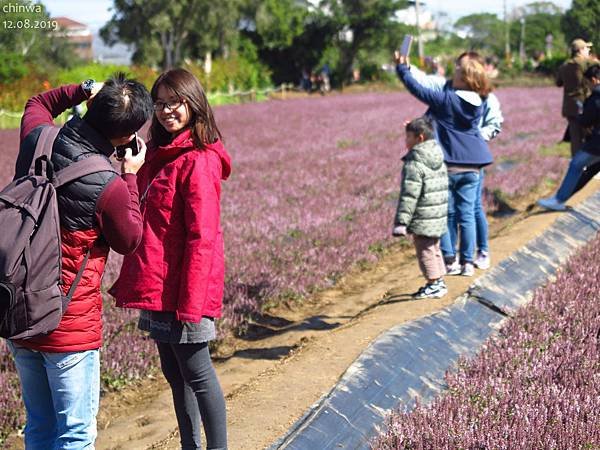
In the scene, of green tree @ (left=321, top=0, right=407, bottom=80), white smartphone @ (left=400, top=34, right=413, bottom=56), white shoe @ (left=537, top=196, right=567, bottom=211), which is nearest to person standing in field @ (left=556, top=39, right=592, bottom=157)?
white shoe @ (left=537, top=196, right=567, bottom=211)

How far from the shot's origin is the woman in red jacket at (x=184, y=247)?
3.67m

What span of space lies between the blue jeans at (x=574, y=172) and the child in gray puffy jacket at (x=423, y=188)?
4.49m

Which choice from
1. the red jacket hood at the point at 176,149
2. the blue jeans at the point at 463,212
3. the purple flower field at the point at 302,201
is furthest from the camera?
the blue jeans at the point at 463,212

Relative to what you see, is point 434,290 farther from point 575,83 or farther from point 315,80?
point 315,80

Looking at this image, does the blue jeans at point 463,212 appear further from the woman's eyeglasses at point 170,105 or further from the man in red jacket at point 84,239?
the man in red jacket at point 84,239

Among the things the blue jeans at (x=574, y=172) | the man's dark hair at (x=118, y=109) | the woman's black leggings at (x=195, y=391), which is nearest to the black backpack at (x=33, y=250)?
the man's dark hair at (x=118, y=109)

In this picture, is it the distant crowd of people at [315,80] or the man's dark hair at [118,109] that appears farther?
the distant crowd of people at [315,80]

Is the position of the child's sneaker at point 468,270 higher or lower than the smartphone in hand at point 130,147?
lower

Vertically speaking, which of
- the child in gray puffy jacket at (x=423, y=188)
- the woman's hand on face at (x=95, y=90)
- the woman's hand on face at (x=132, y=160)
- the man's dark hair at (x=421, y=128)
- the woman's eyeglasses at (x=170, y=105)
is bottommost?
the child in gray puffy jacket at (x=423, y=188)

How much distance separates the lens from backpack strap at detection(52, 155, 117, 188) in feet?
10.4

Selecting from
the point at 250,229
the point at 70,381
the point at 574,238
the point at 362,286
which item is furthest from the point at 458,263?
the point at 70,381

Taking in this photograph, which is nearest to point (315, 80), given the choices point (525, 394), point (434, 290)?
point (434, 290)

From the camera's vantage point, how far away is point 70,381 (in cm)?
333

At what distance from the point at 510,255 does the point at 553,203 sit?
3.03m
